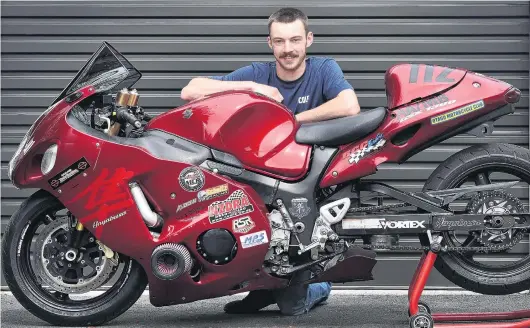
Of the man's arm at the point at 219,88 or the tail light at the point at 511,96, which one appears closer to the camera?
the tail light at the point at 511,96

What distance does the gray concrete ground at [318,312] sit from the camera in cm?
573

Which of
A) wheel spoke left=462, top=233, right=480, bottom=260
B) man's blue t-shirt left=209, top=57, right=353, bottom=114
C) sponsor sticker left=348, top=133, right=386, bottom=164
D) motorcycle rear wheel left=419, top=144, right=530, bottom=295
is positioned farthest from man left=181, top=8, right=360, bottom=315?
wheel spoke left=462, top=233, right=480, bottom=260

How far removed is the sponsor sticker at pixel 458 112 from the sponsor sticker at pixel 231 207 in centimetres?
103

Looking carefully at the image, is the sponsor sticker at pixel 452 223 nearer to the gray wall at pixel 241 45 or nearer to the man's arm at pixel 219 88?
the man's arm at pixel 219 88

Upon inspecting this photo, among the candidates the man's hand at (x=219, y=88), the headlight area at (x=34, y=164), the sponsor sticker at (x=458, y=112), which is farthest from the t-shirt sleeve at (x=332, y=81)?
the headlight area at (x=34, y=164)

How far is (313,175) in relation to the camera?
17.9 feet

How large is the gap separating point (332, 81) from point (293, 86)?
9.1 inches

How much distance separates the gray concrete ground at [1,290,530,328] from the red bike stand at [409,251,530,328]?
293 mm

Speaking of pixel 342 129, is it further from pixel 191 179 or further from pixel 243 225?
pixel 191 179

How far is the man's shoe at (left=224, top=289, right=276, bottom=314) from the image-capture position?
6.04 m

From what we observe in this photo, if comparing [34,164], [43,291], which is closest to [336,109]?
[34,164]

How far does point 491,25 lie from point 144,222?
9.49 ft

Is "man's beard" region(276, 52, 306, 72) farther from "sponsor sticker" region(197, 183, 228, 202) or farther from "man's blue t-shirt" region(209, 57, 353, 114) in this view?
"sponsor sticker" region(197, 183, 228, 202)

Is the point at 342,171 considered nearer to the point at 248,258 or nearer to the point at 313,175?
the point at 313,175
